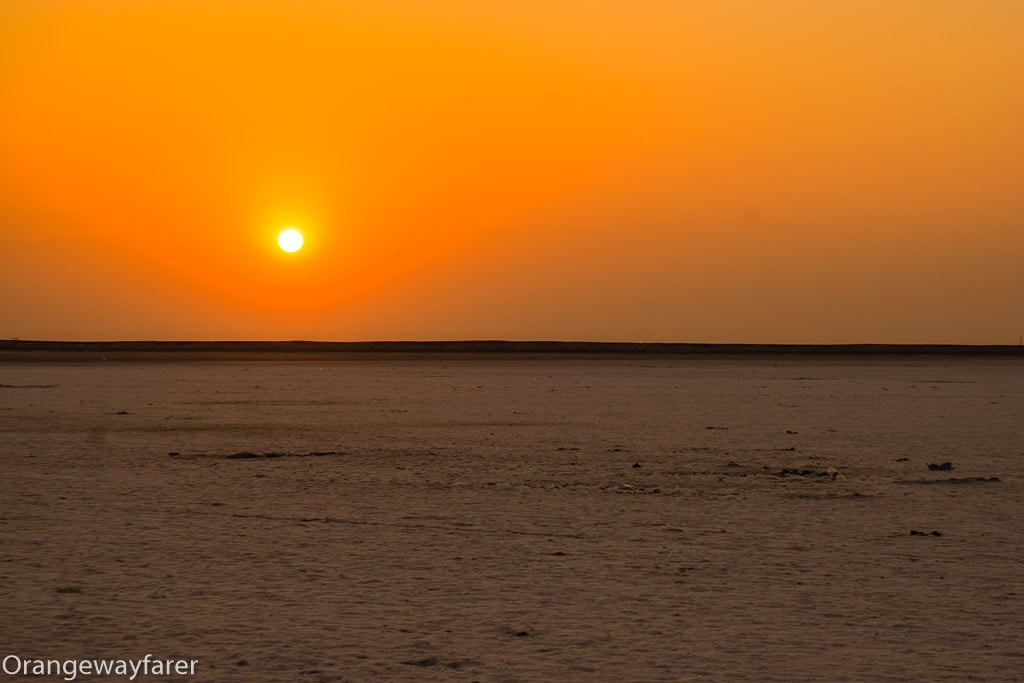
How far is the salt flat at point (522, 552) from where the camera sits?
27.0 feet

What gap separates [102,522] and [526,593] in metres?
5.30

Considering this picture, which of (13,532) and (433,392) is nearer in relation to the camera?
(13,532)

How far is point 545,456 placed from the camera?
67.6 ft

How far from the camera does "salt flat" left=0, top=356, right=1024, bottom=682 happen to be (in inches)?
324

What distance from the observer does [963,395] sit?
4081cm

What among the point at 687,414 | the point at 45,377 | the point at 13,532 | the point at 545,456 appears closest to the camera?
the point at 13,532

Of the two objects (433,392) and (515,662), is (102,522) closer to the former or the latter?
→ (515,662)

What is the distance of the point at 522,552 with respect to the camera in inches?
461

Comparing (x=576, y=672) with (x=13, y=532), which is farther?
(x=13, y=532)

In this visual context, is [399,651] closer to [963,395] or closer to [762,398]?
[762,398]

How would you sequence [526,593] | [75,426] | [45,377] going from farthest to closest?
[45,377] < [75,426] < [526,593]

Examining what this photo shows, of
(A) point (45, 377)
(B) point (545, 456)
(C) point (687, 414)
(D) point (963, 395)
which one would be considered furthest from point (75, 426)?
(A) point (45, 377)

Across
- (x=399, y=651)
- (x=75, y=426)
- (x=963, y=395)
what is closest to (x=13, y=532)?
(x=399, y=651)

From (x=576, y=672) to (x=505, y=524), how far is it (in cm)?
557
